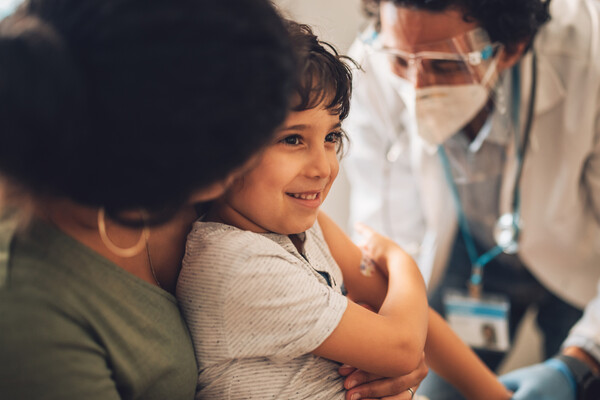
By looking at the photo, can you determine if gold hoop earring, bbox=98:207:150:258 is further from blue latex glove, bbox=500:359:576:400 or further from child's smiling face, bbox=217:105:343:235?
blue latex glove, bbox=500:359:576:400

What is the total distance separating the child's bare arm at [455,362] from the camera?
47.1 inches

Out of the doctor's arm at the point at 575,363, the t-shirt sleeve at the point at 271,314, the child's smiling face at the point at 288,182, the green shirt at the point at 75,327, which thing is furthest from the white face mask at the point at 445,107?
the green shirt at the point at 75,327

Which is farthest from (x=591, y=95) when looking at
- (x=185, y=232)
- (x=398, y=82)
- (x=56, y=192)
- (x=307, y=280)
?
(x=56, y=192)

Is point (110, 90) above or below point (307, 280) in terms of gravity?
above

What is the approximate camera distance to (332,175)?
1.00 meters

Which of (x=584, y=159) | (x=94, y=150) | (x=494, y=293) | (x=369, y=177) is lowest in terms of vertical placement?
(x=494, y=293)

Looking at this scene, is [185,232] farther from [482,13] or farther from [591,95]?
[591,95]

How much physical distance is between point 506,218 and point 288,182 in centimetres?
102

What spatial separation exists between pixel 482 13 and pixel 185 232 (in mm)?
913

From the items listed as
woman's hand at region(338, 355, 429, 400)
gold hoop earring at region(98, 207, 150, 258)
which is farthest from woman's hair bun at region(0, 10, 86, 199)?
woman's hand at region(338, 355, 429, 400)

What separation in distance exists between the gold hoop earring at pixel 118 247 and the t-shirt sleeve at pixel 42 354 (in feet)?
0.43

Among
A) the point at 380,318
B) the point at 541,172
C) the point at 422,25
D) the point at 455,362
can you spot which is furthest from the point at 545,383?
the point at 422,25

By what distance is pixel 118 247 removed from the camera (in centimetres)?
80

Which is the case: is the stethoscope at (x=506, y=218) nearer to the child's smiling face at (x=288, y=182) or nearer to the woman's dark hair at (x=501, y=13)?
the woman's dark hair at (x=501, y=13)
